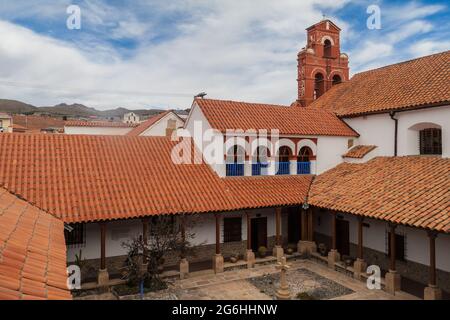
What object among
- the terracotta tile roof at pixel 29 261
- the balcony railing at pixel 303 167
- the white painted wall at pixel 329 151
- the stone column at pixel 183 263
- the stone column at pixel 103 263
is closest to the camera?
the terracotta tile roof at pixel 29 261

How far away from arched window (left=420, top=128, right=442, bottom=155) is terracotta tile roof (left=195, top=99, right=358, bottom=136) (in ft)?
12.7

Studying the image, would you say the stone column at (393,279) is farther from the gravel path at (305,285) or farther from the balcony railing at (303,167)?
the balcony railing at (303,167)

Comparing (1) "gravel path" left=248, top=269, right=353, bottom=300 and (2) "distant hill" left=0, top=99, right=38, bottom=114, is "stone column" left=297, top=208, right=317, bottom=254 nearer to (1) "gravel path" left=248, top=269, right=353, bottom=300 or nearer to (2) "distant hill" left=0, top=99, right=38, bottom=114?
(1) "gravel path" left=248, top=269, right=353, bottom=300

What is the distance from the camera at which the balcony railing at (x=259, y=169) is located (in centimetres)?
1720

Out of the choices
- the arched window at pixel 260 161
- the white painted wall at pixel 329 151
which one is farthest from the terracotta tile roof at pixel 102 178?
the white painted wall at pixel 329 151

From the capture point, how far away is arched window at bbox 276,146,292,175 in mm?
17750

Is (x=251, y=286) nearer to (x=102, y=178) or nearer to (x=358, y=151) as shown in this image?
(x=102, y=178)

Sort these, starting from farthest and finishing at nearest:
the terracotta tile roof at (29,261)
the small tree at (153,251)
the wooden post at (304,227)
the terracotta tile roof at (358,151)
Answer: the terracotta tile roof at (358,151) < the wooden post at (304,227) < the small tree at (153,251) < the terracotta tile roof at (29,261)

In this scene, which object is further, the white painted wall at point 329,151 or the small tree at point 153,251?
the white painted wall at point 329,151

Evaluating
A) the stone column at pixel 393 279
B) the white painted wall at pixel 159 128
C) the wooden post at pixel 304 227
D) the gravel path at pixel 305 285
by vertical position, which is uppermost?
the white painted wall at pixel 159 128

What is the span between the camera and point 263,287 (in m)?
13.5

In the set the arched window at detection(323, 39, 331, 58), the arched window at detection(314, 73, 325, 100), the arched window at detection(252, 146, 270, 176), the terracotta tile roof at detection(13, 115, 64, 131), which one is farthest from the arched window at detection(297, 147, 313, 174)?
the terracotta tile roof at detection(13, 115, 64, 131)

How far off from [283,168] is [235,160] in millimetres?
2759

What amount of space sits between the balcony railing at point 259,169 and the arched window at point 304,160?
209cm
